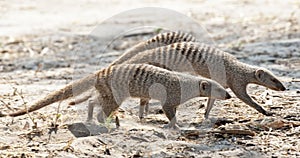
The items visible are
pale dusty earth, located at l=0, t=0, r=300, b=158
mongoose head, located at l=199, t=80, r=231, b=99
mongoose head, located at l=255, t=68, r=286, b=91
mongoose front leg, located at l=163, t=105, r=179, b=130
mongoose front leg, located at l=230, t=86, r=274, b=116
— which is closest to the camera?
pale dusty earth, located at l=0, t=0, r=300, b=158

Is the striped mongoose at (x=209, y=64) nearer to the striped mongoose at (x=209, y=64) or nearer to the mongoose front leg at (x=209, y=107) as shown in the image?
the striped mongoose at (x=209, y=64)

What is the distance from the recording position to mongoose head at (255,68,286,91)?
3.85 metres

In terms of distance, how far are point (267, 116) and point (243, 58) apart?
7.13 feet

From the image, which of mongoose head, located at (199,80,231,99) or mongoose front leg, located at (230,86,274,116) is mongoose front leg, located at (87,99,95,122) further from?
mongoose front leg, located at (230,86,274,116)

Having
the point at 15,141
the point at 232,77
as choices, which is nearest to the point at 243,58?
the point at 232,77

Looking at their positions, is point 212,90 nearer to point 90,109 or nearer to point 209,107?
point 209,107

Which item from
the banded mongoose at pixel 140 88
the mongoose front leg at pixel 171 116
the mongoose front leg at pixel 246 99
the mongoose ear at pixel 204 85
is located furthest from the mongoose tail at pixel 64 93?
the mongoose front leg at pixel 246 99

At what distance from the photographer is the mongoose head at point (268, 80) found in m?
3.85

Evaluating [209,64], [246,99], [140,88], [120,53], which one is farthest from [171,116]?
[120,53]

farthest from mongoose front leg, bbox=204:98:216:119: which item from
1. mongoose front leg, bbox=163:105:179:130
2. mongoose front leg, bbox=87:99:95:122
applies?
mongoose front leg, bbox=87:99:95:122

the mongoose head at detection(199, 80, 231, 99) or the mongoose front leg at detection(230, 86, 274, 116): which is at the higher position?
the mongoose head at detection(199, 80, 231, 99)

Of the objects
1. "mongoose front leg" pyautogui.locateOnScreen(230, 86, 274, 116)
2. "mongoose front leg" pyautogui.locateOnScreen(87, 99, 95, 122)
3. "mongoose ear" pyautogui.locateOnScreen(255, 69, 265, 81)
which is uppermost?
"mongoose ear" pyautogui.locateOnScreen(255, 69, 265, 81)

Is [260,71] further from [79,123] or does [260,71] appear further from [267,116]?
[79,123]

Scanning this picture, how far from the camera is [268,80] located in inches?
153
